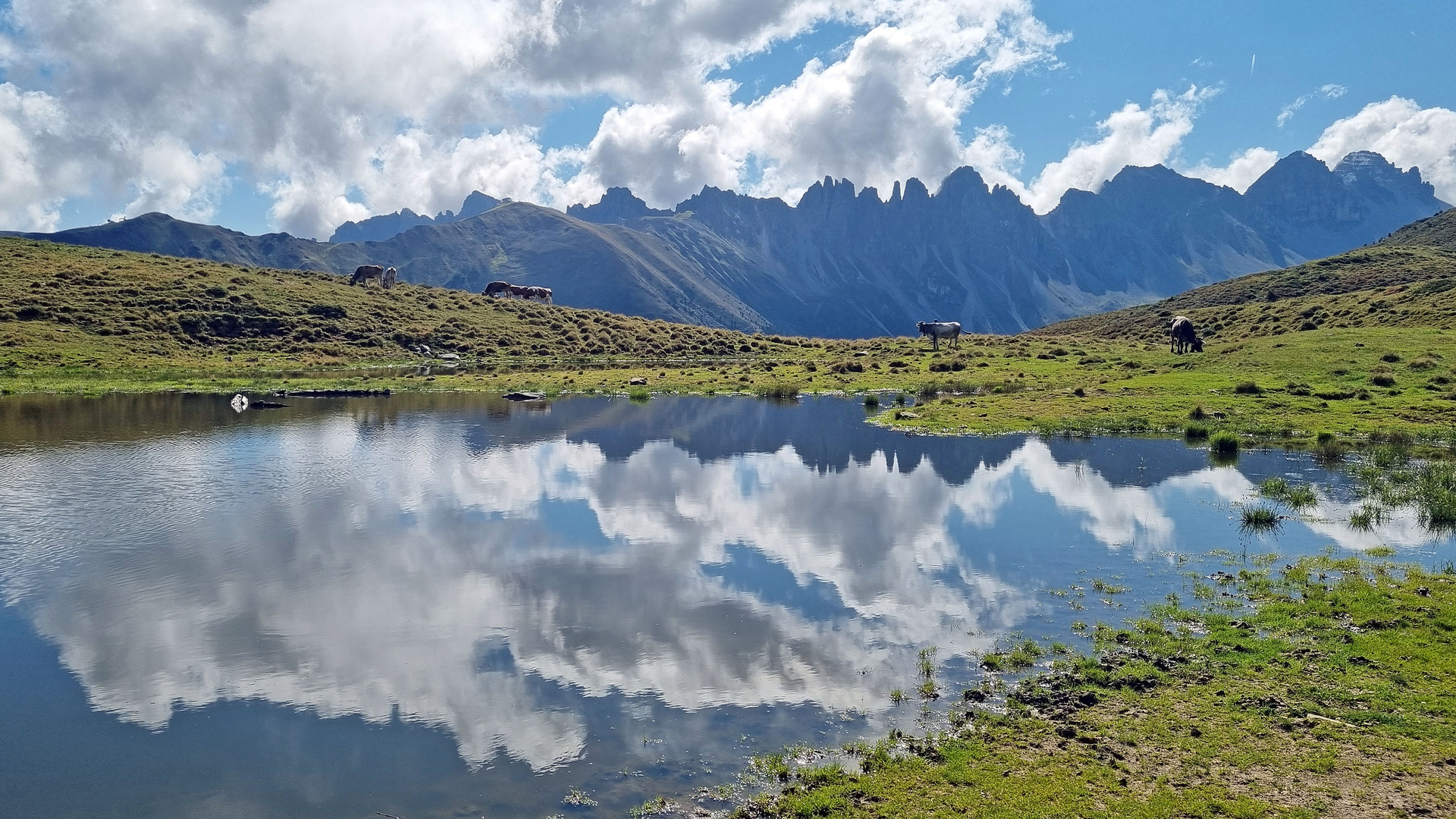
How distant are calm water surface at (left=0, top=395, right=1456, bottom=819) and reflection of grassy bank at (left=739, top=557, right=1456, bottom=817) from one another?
1558 mm

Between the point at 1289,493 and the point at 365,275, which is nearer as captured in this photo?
the point at 1289,493

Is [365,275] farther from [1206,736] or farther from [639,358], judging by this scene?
[1206,736]

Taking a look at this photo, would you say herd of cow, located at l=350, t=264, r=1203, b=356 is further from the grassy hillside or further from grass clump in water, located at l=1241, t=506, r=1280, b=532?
grass clump in water, located at l=1241, t=506, r=1280, b=532

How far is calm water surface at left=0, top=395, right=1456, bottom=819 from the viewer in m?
13.7

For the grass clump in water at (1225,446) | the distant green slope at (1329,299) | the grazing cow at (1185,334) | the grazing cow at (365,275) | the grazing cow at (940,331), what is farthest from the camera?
the grazing cow at (365,275)

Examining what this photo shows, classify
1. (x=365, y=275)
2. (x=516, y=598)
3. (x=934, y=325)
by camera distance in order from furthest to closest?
1. (x=365, y=275)
2. (x=934, y=325)
3. (x=516, y=598)

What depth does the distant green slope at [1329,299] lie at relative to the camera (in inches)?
3265

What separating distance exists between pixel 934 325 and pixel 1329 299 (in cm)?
4734

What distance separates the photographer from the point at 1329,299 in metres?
100

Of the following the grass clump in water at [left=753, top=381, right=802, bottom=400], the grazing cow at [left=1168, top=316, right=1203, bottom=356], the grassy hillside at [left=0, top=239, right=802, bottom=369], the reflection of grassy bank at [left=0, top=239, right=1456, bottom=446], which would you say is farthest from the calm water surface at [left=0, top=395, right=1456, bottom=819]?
the grassy hillside at [left=0, top=239, right=802, bottom=369]

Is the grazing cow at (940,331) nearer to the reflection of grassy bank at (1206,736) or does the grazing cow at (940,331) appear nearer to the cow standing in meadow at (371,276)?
the reflection of grassy bank at (1206,736)

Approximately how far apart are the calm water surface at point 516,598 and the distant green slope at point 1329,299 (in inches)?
2301

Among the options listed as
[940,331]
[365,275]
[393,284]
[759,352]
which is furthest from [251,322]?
[940,331]

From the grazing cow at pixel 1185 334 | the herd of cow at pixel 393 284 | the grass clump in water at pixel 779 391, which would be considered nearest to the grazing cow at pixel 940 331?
the grazing cow at pixel 1185 334
